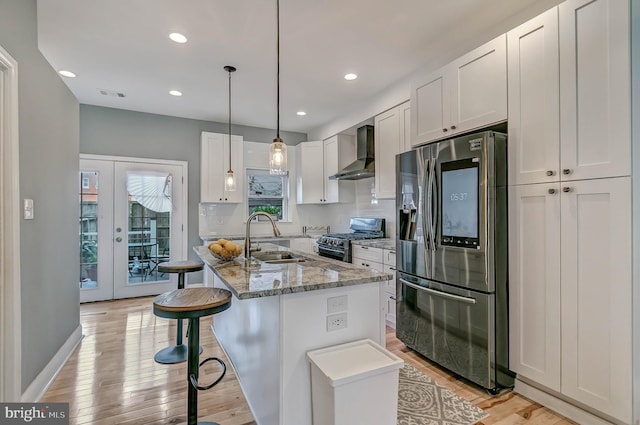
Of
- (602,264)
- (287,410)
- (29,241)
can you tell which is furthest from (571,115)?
(29,241)

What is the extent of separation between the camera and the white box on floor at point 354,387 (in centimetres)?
131

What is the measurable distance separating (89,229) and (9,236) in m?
3.17

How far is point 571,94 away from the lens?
5.92 feet

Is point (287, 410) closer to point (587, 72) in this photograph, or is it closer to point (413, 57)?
point (587, 72)

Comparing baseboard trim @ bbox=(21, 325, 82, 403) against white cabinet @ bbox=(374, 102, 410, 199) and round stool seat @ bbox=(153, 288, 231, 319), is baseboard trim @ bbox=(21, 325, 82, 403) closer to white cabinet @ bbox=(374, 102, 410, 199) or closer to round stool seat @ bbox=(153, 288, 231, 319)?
round stool seat @ bbox=(153, 288, 231, 319)

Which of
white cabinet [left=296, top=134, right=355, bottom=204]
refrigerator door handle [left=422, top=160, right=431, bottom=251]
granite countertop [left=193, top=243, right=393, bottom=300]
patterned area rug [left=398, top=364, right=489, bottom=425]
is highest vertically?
white cabinet [left=296, top=134, right=355, bottom=204]

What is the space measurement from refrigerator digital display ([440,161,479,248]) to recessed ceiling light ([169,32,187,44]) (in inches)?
98.4

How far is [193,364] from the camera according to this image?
63.6 inches

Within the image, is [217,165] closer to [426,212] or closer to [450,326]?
[426,212]

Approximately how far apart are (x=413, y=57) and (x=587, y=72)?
1638mm

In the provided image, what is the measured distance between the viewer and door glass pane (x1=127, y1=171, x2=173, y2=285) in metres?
4.69

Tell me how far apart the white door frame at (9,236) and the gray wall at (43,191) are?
136mm

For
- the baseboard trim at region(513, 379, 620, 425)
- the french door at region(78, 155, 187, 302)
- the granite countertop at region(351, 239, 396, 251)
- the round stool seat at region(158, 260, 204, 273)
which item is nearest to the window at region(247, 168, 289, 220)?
the french door at region(78, 155, 187, 302)

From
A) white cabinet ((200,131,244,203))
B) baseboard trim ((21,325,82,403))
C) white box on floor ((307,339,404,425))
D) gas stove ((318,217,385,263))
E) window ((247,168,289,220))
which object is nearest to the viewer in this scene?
white box on floor ((307,339,404,425))
